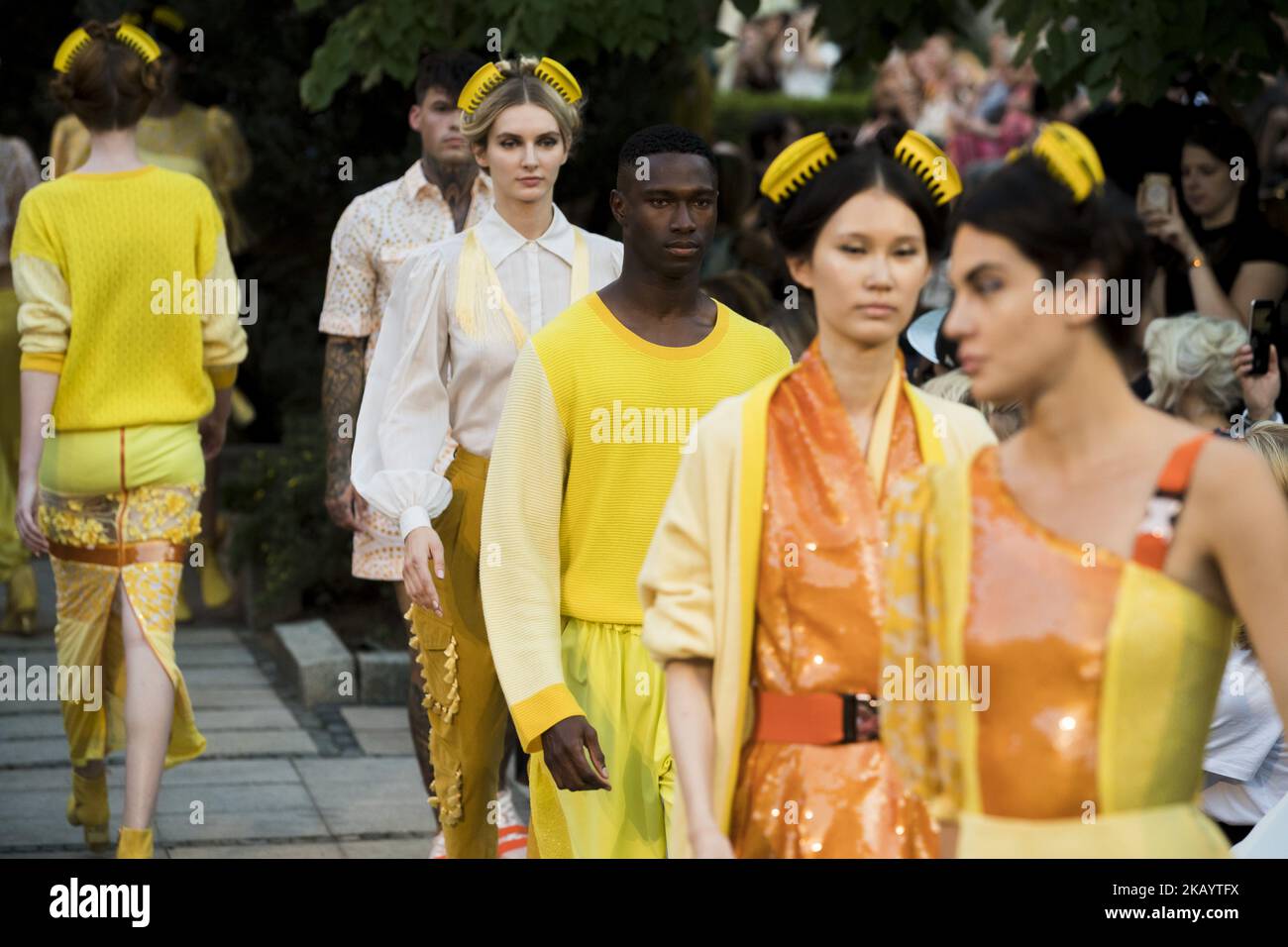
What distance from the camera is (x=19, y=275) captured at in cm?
676

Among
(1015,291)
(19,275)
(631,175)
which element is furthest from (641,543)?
(19,275)

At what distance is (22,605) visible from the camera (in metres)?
10.3

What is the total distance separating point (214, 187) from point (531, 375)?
6188 millimetres

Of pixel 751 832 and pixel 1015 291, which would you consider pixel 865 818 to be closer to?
pixel 751 832

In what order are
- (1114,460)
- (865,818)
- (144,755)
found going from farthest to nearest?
(144,755)
(865,818)
(1114,460)

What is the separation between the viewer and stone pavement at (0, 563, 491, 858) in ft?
24.0

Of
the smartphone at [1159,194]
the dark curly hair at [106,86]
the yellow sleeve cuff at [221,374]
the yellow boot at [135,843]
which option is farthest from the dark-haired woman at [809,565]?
the smartphone at [1159,194]

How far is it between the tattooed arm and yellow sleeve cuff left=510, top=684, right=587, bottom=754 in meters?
2.70

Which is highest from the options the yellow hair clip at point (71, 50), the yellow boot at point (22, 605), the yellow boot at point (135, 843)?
the yellow hair clip at point (71, 50)

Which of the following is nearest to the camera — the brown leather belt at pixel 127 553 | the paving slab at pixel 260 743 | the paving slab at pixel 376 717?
the brown leather belt at pixel 127 553

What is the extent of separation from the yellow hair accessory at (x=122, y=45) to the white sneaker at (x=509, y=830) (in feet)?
8.06

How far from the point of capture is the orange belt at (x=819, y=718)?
3932 millimetres

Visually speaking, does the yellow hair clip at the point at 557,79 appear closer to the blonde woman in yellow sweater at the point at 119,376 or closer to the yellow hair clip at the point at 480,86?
the yellow hair clip at the point at 480,86

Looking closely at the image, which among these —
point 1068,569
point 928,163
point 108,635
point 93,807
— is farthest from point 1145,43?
point 1068,569
